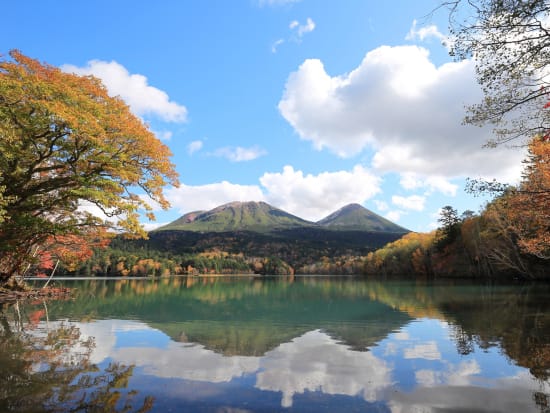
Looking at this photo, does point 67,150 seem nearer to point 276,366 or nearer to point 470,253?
point 276,366

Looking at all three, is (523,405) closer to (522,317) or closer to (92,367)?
(92,367)

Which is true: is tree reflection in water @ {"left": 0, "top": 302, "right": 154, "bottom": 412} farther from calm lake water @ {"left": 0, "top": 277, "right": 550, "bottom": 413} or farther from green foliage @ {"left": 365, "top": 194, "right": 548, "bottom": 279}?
green foliage @ {"left": 365, "top": 194, "right": 548, "bottom": 279}

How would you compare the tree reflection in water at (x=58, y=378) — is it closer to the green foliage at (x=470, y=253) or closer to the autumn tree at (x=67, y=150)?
the autumn tree at (x=67, y=150)

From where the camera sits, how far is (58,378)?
8289 millimetres

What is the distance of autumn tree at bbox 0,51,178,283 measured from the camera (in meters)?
14.2

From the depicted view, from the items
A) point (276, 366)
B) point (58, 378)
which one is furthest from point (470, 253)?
point (58, 378)

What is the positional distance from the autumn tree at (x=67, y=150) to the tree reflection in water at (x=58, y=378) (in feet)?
19.6

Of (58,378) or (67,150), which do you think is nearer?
(58,378)

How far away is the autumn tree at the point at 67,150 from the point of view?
560 inches

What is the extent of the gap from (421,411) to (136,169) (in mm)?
16319

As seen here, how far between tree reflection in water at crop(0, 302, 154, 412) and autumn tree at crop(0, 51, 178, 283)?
5.98 metres

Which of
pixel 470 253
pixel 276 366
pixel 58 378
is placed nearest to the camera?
pixel 58 378

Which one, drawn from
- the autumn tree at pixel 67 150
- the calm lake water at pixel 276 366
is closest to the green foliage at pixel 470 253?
the calm lake water at pixel 276 366

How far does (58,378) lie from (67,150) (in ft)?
37.3
